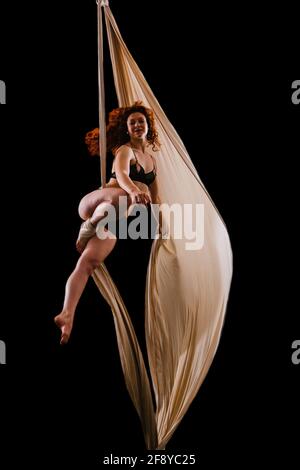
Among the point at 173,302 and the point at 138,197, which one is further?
the point at 173,302

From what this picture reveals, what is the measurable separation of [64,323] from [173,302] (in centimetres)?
55

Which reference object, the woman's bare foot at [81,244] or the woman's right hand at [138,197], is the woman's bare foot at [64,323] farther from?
the woman's right hand at [138,197]

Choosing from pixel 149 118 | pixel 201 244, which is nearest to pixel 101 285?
pixel 201 244

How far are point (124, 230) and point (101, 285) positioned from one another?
0.97ft

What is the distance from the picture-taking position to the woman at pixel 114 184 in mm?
3332

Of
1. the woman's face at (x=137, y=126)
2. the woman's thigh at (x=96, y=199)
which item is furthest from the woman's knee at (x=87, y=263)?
the woman's face at (x=137, y=126)

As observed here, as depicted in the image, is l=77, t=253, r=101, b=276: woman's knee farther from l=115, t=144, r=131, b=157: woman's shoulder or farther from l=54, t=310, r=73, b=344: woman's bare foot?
l=115, t=144, r=131, b=157: woman's shoulder

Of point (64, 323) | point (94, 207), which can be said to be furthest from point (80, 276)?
point (94, 207)

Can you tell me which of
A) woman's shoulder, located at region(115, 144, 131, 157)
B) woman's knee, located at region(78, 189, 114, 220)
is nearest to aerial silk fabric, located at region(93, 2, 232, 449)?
woman's shoulder, located at region(115, 144, 131, 157)

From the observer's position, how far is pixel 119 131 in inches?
137

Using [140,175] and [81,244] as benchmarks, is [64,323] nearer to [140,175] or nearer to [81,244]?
[81,244]

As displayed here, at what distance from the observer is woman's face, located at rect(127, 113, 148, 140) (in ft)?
11.2

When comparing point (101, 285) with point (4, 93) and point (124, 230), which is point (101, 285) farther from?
point (4, 93)

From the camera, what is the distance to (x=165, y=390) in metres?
3.49
